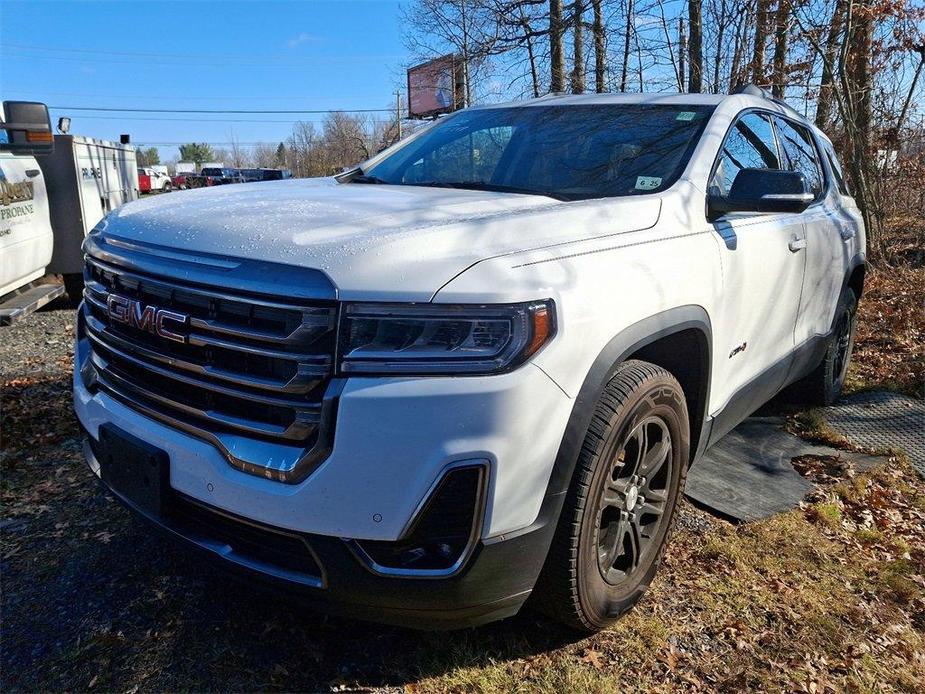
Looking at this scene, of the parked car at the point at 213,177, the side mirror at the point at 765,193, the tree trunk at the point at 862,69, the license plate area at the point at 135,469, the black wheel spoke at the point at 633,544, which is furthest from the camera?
the parked car at the point at 213,177

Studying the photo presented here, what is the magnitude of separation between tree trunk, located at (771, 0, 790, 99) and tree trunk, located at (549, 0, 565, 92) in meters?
4.45

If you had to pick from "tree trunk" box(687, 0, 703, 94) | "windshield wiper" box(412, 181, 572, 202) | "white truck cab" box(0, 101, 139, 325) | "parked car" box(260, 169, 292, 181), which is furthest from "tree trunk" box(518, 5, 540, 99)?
"parked car" box(260, 169, 292, 181)

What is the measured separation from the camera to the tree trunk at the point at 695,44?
392 inches

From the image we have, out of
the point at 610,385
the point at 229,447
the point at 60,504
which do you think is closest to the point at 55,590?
the point at 60,504

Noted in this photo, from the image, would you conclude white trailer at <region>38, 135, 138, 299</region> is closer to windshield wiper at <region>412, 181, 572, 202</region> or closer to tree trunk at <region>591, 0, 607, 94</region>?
windshield wiper at <region>412, 181, 572, 202</region>

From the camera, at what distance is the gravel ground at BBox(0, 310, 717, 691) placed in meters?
2.16

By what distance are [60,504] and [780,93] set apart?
387 inches

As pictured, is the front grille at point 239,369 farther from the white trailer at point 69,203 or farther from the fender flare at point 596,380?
the white trailer at point 69,203

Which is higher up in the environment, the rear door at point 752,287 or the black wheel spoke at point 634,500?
the rear door at point 752,287

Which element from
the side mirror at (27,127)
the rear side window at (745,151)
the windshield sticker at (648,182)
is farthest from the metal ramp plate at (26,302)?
the rear side window at (745,151)

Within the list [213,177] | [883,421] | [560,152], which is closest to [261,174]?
[213,177]

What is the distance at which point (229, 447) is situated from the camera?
1.85 meters

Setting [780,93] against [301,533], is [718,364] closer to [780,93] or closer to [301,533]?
[301,533]

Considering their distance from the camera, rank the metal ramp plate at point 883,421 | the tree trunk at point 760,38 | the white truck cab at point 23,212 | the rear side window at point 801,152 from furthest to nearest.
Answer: the tree trunk at point 760,38 → the white truck cab at point 23,212 → the metal ramp plate at point 883,421 → the rear side window at point 801,152
